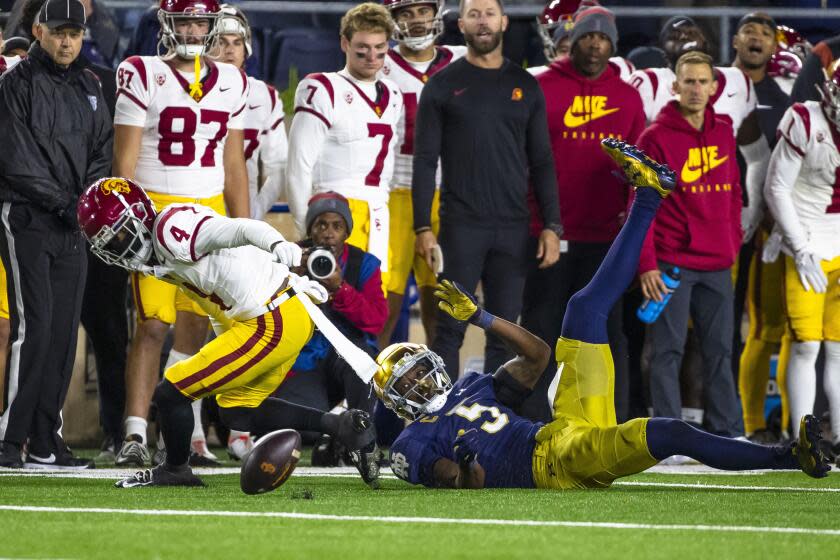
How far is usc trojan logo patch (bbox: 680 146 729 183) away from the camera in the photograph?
743 cm

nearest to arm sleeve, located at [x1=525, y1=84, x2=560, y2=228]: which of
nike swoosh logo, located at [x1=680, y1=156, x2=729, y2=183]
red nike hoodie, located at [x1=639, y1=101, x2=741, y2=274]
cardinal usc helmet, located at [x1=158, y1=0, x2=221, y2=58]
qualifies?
red nike hoodie, located at [x1=639, y1=101, x2=741, y2=274]

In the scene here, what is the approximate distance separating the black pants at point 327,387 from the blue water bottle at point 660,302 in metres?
1.33

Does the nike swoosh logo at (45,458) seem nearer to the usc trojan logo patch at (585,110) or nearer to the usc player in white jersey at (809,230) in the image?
the usc trojan logo patch at (585,110)

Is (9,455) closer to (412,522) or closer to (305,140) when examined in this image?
(305,140)

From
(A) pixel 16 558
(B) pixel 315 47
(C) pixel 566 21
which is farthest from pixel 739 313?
(A) pixel 16 558

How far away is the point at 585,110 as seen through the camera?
24.8ft

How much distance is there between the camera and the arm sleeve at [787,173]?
764cm

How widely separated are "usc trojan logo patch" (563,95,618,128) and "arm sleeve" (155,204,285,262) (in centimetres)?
269

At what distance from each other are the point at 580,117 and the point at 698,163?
0.63 metres

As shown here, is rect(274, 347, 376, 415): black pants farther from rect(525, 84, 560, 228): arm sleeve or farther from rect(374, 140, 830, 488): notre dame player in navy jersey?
rect(374, 140, 830, 488): notre dame player in navy jersey

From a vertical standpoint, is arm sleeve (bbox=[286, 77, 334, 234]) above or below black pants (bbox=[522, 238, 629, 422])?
above

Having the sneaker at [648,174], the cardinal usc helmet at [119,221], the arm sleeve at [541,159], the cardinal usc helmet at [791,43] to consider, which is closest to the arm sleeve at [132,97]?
the cardinal usc helmet at [119,221]

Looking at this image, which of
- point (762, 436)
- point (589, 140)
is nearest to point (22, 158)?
point (589, 140)

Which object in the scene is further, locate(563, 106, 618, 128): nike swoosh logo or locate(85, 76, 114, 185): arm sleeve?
locate(563, 106, 618, 128): nike swoosh logo
